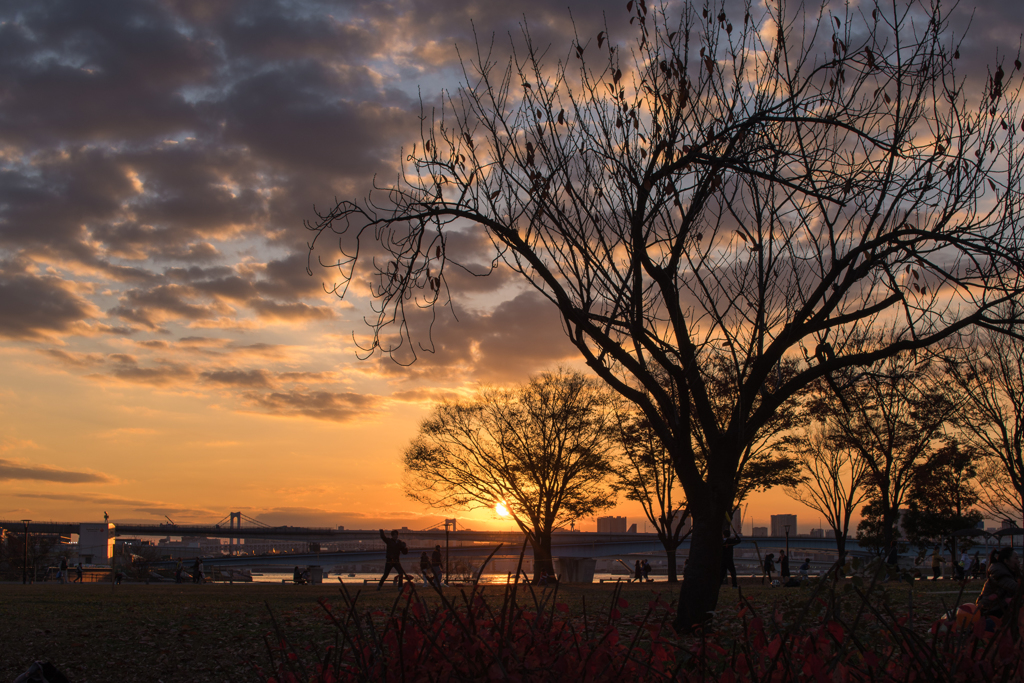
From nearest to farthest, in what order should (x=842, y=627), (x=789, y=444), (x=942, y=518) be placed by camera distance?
1. (x=842, y=627)
2. (x=789, y=444)
3. (x=942, y=518)

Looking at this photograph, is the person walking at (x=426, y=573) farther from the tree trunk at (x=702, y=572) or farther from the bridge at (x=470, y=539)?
the bridge at (x=470, y=539)

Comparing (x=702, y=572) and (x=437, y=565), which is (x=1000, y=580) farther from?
(x=437, y=565)

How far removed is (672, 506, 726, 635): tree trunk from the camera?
1041cm

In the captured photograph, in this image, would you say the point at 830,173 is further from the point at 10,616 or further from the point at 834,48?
the point at 10,616

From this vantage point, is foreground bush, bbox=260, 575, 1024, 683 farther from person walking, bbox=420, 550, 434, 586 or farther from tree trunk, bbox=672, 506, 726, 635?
tree trunk, bbox=672, 506, 726, 635

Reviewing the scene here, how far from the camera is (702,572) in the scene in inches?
414

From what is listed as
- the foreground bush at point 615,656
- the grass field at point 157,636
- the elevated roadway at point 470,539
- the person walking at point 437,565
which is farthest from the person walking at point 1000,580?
the elevated roadway at point 470,539

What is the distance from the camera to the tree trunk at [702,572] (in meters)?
10.4

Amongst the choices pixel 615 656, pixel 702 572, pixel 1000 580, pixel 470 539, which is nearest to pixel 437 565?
pixel 702 572

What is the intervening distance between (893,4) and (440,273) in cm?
631

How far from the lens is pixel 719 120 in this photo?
381 inches

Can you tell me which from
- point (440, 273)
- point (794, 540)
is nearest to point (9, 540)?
point (794, 540)

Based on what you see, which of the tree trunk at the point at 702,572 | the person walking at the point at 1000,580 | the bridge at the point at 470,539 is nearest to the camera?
the person walking at the point at 1000,580

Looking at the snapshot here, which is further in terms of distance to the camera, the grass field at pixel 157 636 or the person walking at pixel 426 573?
the grass field at pixel 157 636
